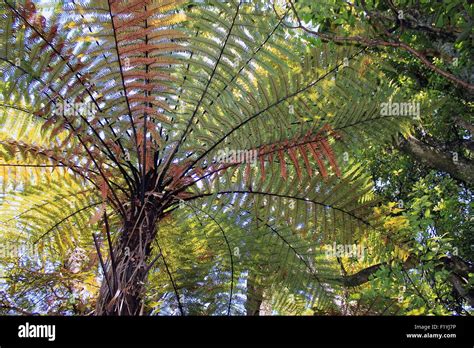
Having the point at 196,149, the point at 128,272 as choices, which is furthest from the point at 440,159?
the point at 128,272

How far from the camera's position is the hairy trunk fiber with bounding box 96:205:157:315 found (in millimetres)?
1816

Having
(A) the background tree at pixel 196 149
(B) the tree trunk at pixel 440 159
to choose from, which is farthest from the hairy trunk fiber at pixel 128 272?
(B) the tree trunk at pixel 440 159

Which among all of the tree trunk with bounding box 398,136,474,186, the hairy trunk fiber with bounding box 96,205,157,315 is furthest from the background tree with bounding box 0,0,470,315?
the tree trunk with bounding box 398,136,474,186

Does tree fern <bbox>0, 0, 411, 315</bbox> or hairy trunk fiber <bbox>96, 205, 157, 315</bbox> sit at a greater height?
tree fern <bbox>0, 0, 411, 315</bbox>

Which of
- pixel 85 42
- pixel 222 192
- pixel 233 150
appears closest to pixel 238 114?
pixel 233 150

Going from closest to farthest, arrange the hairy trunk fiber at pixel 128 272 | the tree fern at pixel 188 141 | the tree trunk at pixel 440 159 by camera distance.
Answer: the hairy trunk fiber at pixel 128 272 < the tree fern at pixel 188 141 < the tree trunk at pixel 440 159

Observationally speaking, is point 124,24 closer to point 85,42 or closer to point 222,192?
point 85,42

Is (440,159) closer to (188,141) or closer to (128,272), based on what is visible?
(188,141)

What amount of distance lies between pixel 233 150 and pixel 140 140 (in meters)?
0.42

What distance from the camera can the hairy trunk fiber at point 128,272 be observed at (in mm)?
1816

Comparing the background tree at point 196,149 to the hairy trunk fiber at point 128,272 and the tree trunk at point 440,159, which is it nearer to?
the hairy trunk fiber at point 128,272

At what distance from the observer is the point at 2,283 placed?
3527mm

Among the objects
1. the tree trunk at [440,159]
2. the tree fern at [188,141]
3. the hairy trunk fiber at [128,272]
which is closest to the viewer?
the hairy trunk fiber at [128,272]

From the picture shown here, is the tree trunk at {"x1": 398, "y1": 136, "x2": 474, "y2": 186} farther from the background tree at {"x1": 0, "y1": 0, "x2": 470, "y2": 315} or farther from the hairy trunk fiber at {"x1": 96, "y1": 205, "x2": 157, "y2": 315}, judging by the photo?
the hairy trunk fiber at {"x1": 96, "y1": 205, "x2": 157, "y2": 315}
